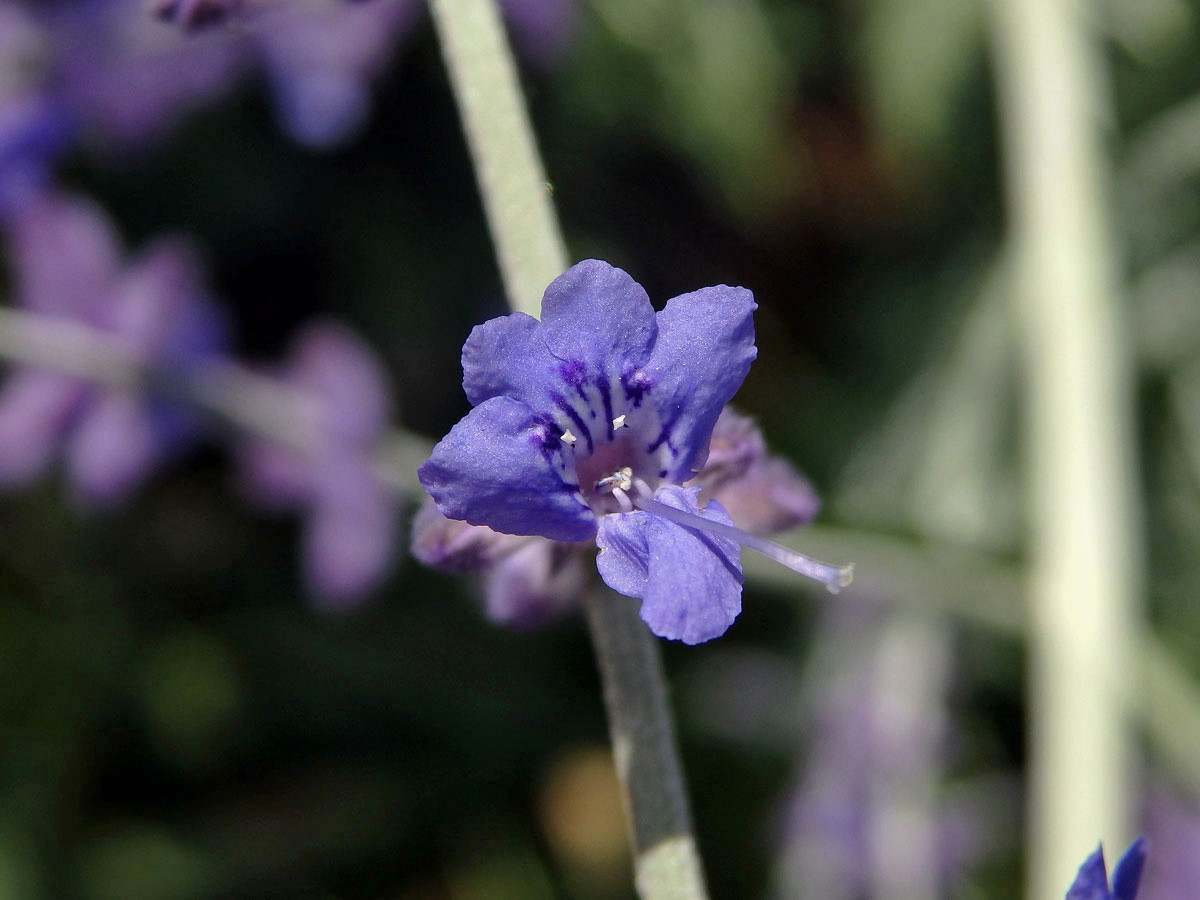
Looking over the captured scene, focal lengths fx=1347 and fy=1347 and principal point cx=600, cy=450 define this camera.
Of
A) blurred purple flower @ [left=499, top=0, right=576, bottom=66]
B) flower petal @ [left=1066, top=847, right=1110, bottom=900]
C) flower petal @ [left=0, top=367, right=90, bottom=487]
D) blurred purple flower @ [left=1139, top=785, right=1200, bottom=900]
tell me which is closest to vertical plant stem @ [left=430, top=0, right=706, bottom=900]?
flower petal @ [left=1066, top=847, right=1110, bottom=900]

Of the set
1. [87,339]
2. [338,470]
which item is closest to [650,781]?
[338,470]

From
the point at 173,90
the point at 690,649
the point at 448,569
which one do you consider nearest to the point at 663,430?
the point at 448,569

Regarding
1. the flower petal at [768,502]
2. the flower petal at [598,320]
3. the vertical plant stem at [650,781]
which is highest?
the flower petal at [598,320]

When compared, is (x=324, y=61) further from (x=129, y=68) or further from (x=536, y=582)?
(x=536, y=582)

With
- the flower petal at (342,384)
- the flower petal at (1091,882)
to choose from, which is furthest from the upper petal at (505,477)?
the flower petal at (342,384)

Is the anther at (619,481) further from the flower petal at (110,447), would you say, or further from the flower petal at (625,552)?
the flower petal at (110,447)

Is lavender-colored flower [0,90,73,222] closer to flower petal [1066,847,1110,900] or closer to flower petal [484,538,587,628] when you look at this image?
flower petal [484,538,587,628]
